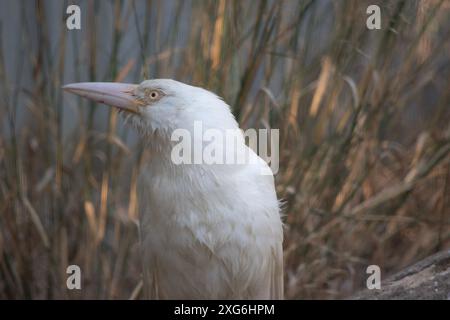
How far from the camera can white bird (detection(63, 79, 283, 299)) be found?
1592 mm

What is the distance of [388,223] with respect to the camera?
7.60 feet

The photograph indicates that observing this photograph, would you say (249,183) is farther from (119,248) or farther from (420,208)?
(420,208)

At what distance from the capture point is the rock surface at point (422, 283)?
1.61 m

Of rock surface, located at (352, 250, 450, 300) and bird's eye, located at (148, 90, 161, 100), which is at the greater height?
bird's eye, located at (148, 90, 161, 100)

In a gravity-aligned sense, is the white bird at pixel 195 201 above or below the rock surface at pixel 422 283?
above

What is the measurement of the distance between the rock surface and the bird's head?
0.55m

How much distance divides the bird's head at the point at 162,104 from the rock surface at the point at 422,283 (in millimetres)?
550

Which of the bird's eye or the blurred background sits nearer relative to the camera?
the bird's eye

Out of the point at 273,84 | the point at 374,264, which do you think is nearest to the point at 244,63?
the point at 273,84

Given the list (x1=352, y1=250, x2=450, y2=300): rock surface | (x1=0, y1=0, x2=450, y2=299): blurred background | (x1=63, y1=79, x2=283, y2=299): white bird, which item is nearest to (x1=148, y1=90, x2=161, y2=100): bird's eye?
(x1=63, y1=79, x2=283, y2=299): white bird

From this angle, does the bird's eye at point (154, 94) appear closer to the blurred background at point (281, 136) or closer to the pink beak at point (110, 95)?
the pink beak at point (110, 95)

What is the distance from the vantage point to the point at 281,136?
2.00m

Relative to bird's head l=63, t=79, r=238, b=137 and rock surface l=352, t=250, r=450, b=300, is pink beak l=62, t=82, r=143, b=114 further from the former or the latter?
rock surface l=352, t=250, r=450, b=300

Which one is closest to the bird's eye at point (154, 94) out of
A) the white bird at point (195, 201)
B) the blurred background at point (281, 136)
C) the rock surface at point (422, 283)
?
the white bird at point (195, 201)
